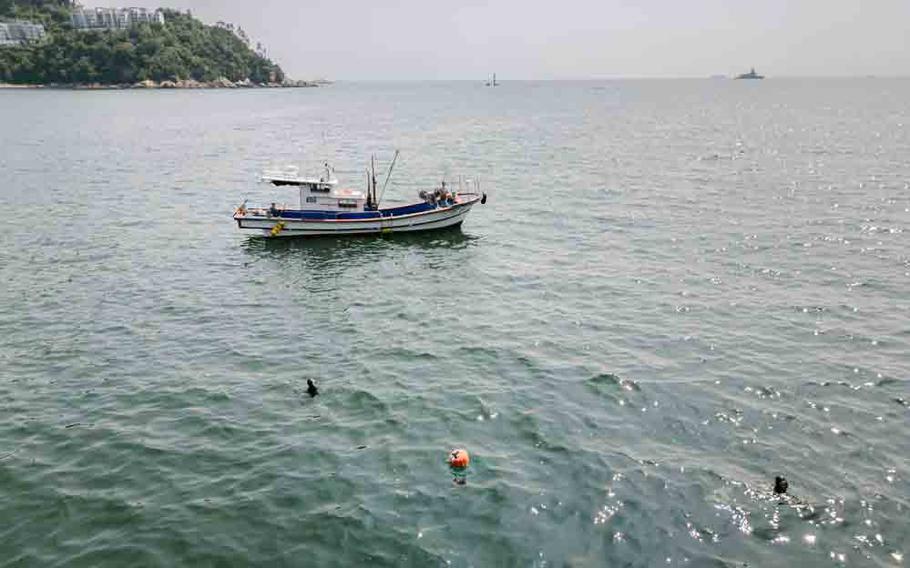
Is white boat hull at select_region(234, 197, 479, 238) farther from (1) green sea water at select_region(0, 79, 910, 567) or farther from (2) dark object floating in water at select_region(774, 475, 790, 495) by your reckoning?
(2) dark object floating in water at select_region(774, 475, 790, 495)

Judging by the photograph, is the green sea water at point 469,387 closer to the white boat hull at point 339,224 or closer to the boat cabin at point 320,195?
the white boat hull at point 339,224

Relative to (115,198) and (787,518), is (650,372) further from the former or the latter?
(115,198)

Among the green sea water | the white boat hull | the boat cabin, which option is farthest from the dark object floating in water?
the boat cabin

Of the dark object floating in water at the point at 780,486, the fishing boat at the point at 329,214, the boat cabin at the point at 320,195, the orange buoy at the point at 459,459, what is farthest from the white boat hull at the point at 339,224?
the dark object floating in water at the point at 780,486

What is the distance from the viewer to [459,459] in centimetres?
1970

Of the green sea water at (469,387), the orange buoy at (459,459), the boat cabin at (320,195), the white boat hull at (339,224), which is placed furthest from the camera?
the boat cabin at (320,195)

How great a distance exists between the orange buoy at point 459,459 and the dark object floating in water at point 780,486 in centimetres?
850

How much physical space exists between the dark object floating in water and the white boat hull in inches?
1329

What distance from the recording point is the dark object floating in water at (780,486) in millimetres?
18188

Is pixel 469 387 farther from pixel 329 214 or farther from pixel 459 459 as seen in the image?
pixel 329 214

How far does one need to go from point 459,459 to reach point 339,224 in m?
31.1

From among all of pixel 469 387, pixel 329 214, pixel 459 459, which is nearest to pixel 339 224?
pixel 329 214

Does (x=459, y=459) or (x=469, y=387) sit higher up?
(x=459, y=459)

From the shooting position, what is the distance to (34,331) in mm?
30625
